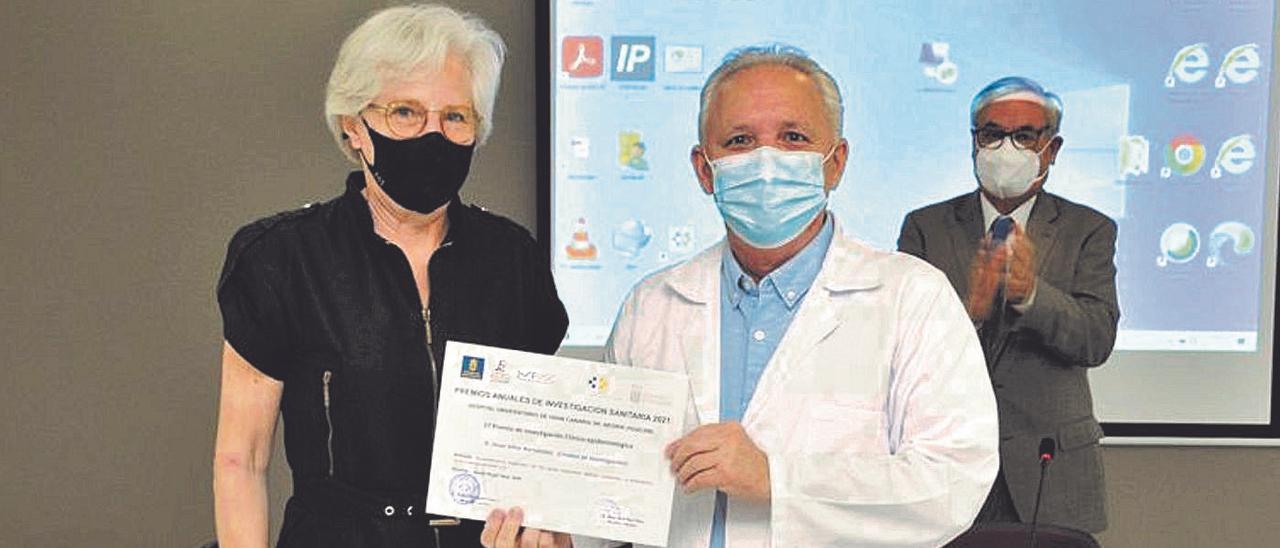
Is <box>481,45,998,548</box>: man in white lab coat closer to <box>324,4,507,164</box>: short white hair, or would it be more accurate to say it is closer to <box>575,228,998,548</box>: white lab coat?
<box>575,228,998,548</box>: white lab coat

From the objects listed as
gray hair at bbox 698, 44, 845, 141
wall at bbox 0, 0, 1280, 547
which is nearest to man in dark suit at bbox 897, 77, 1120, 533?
wall at bbox 0, 0, 1280, 547

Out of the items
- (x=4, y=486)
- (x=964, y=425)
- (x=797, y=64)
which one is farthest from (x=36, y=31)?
(x=964, y=425)

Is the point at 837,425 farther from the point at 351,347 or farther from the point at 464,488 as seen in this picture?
the point at 351,347

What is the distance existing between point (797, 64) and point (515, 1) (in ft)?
4.90

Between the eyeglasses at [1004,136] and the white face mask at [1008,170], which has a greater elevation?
the eyeglasses at [1004,136]

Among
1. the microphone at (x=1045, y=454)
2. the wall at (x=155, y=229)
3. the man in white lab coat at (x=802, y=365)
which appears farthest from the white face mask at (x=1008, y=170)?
the man in white lab coat at (x=802, y=365)

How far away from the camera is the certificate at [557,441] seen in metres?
→ 1.45

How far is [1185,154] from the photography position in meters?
2.78

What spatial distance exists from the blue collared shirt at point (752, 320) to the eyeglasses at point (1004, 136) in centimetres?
121

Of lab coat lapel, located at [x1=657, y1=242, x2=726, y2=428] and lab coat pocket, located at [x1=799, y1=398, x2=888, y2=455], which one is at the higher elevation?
lab coat lapel, located at [x1=657, y1=242, x2=726, y2=428]

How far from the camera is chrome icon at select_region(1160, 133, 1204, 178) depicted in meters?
2.77

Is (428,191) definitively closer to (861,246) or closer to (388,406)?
(388,406)

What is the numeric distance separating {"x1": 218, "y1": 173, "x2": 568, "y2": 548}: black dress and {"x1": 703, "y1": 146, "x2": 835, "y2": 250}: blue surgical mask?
1.17 feet

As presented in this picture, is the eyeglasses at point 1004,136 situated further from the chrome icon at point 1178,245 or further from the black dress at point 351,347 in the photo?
the black dress at point 351,347
